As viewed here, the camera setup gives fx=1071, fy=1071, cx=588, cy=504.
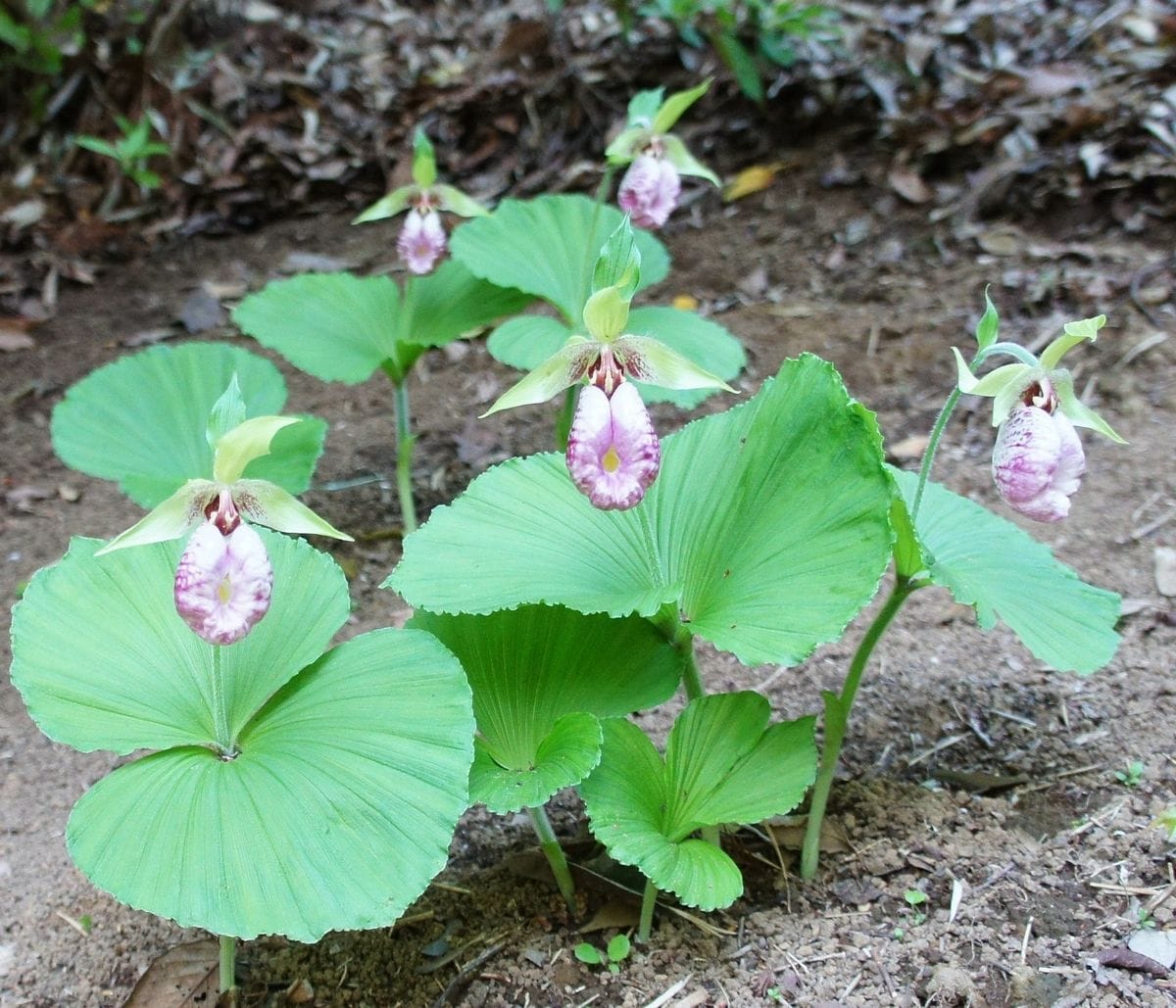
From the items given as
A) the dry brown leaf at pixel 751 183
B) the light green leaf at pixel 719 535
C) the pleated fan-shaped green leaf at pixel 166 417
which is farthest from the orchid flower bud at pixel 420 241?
the dry brown leaf at pixel 751 183

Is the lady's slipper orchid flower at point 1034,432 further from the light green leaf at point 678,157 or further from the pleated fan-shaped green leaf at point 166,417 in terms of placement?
the pleated fan-shaped green leaf at point 166,417

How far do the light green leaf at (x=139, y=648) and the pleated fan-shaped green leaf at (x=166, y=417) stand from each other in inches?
26.5

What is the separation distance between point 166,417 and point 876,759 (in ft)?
4.79

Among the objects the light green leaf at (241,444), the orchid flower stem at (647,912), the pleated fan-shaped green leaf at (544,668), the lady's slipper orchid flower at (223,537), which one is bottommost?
the orchid flower stem at (647,912)

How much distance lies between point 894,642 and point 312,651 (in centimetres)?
105

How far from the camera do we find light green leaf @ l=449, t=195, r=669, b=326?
216cm

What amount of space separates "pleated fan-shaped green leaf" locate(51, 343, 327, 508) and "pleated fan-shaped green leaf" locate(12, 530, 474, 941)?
0.71m

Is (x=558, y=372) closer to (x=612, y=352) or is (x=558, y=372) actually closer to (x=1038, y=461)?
(x=612, y=352)

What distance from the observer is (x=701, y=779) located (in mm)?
1312

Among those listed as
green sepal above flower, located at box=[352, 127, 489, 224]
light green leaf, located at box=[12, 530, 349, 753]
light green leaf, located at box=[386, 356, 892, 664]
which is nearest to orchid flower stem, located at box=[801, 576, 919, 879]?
light green leaf, located at box=[386, 356, 892, 664]

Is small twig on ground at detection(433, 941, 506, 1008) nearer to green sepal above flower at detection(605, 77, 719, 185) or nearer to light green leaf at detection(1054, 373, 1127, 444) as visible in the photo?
light green leaf at detection(1054, 373, 1127, 444)

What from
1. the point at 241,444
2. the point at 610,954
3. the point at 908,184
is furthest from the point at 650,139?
the point at 908,184

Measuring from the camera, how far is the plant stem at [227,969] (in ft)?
4.14

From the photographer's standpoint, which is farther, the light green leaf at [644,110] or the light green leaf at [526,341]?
the light green leaf at [526,341]
